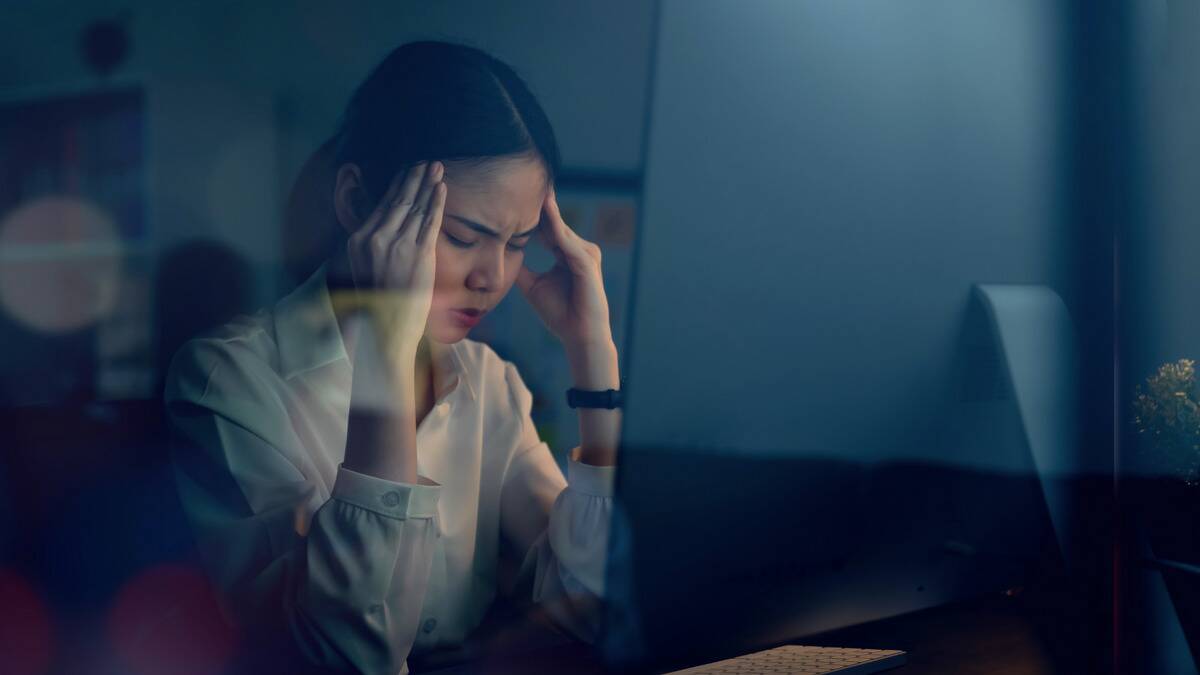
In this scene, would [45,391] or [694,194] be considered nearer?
[45,391]

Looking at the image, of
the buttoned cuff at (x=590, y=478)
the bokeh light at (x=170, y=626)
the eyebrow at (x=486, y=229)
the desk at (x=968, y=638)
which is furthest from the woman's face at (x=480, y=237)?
the desk at (x=968, y=638)

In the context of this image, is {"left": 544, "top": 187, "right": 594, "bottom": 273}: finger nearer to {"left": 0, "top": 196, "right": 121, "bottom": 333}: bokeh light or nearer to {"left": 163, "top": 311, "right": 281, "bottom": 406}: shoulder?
{"left": 163, "top": 311, "right": 281, "bottom": 406}: shoulder

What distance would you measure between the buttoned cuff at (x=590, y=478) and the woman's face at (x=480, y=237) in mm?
233

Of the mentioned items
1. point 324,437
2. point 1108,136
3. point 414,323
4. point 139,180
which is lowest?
point 324,437

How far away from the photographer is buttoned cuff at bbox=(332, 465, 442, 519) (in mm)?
980

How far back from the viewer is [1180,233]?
6.23 ft

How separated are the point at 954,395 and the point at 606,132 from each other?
0.76 meters

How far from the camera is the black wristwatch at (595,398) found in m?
1.15

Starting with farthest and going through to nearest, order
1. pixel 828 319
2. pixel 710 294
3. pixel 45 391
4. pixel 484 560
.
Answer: pixel 828 319
pixel 710 294
pixel 484 560
pixel 45 391

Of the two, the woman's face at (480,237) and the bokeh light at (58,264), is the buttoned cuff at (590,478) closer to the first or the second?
the woman's face at (480,237)

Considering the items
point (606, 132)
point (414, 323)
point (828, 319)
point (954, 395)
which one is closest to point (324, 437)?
point (414, 323)

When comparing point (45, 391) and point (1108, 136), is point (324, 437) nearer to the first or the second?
point (45, 391)

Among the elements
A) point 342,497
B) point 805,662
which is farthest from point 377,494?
point 805,662

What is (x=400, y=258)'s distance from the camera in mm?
1001
